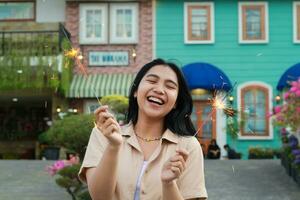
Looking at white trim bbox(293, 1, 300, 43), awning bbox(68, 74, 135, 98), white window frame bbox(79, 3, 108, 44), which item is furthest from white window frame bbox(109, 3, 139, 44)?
white trim bbox(293, 1, 300, 43)

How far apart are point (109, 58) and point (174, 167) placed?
1560 centimetres

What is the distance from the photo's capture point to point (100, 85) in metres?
16.9

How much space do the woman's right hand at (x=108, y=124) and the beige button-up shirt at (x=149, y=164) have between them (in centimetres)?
17

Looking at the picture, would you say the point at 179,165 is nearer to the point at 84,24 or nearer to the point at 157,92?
the point at 157,92

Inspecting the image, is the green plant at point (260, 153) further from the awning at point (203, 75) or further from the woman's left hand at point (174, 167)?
the woman's left hand at point (174, 167)

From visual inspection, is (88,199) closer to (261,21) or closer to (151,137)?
(151,137)

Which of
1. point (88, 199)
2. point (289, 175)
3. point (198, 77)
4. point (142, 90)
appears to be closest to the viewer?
point (142, 90)

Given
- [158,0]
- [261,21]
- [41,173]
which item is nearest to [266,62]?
[261,21]

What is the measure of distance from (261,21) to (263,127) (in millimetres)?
3179

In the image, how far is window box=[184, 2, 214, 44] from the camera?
17.6 m

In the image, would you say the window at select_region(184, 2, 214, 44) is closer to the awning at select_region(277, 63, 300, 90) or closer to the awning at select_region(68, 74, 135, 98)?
the awning at select_region(68, 74, 135, 98)

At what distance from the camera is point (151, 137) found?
94.3 inches

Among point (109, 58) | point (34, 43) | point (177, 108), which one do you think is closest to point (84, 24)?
point (109, 58)

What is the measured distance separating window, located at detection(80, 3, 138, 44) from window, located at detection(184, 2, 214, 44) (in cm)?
153
